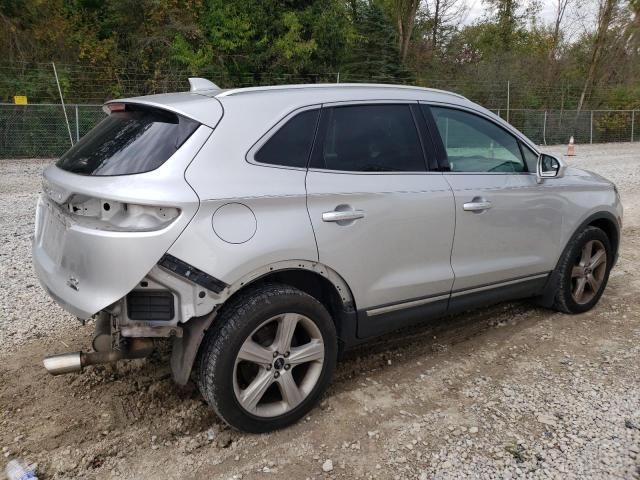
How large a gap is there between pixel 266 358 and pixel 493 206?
1.97 metres

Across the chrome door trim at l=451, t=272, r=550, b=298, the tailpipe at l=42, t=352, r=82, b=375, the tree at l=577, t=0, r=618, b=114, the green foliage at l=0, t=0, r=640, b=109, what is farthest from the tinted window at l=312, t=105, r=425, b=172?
the tree at l=577, t=0, r=618, b=114

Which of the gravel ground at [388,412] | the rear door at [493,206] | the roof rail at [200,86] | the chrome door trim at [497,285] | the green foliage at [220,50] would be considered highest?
the green foliage at [220,50]

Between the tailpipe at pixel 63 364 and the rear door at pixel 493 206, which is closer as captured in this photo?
the tailpipe at pixel 63 364

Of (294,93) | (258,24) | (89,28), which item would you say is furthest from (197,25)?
(294,93)

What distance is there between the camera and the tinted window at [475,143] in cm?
386

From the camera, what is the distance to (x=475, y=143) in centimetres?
413

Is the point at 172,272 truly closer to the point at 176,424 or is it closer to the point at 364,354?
the point at 176,424

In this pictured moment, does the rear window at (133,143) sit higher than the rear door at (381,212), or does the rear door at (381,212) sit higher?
the rear window at (133,143)

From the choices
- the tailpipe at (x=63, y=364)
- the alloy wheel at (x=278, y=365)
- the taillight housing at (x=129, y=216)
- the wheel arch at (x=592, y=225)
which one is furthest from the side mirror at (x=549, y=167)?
the tailpipe at (x=63, y=364)

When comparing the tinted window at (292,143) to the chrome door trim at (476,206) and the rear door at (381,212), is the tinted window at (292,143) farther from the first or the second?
the chrome door trim at (476,206)

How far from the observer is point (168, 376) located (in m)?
3.67

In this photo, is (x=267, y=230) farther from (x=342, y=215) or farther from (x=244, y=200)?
(x=342, y=215)

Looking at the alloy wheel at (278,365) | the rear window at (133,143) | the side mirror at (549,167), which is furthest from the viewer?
the side mirror at (549,167)

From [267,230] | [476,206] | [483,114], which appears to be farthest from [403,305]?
[483,114]
